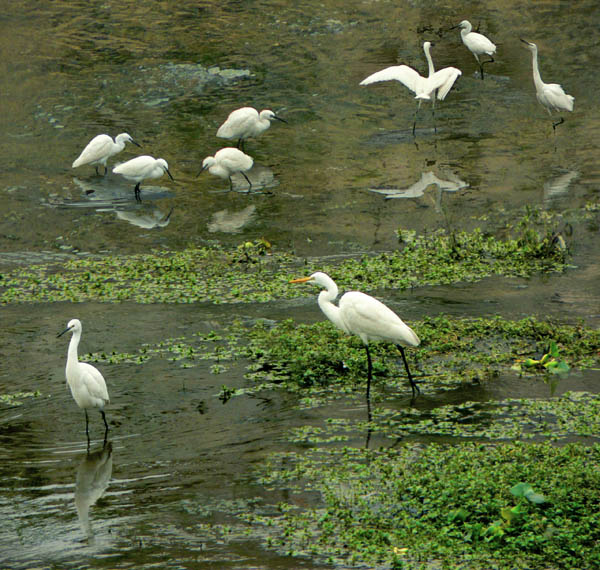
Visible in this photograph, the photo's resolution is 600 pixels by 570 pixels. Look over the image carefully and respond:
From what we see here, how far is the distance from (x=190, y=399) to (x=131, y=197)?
729cm

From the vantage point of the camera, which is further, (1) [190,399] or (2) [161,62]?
(2) [161,62]

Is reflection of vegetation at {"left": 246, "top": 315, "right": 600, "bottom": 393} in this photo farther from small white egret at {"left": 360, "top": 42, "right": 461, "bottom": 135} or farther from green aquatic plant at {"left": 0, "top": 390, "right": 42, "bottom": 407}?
small white egret at {"left": 360, "top": 42, "right": 461, "bottom": 135}

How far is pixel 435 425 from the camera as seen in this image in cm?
778

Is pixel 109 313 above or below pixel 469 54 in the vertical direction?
above

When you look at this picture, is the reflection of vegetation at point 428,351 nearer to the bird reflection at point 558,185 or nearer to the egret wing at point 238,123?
the bird reflection at point 558,185

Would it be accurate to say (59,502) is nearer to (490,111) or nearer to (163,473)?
(163,473)

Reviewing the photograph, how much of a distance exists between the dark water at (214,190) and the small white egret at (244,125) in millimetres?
505

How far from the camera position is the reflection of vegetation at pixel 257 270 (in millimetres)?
11352

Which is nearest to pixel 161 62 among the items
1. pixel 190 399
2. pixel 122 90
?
pixel 122 90

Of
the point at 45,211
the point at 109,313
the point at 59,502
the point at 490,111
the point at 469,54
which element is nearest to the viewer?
the point at 59,502

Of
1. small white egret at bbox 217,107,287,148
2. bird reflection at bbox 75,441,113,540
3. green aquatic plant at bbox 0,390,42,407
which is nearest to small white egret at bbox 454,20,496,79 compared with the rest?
small white egret at bbox 217,107,287,148

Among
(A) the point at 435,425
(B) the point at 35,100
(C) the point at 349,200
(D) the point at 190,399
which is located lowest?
(B) the point at 35,100

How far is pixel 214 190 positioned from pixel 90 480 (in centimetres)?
887

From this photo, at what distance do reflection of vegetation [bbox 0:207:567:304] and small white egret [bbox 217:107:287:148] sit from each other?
4331mm
